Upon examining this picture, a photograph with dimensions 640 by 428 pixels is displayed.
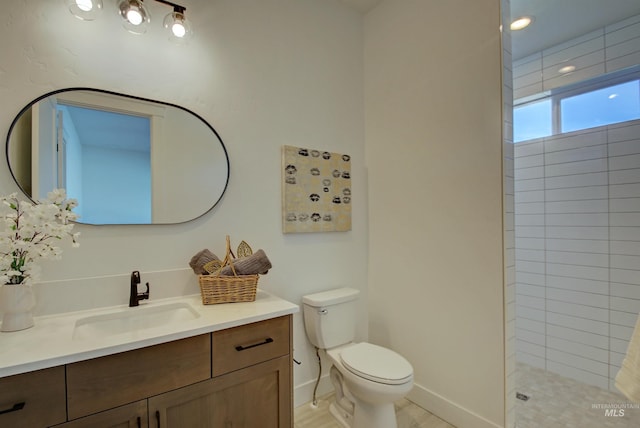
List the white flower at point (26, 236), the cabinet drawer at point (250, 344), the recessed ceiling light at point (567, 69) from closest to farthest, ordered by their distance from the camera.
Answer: the white flower at point (26, 236) < the cabinet drawer at point (250, 344) < the recessed ceiling light at point (567, 69)

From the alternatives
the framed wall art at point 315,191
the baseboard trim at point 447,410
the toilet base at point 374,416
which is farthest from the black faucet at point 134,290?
the baseboard trim at point 447,410

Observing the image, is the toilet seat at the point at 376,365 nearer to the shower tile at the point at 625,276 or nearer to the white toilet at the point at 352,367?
the white toilet at the point at 352,367

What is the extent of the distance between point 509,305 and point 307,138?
5.24ft

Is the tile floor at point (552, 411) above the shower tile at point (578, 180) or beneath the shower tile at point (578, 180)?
beneath

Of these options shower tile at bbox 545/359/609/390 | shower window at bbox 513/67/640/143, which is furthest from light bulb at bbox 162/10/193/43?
shower tile at bbox 545/359/609/390

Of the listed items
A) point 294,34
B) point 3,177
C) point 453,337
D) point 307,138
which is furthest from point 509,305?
point 3,177

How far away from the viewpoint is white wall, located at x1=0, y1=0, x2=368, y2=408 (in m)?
1.30

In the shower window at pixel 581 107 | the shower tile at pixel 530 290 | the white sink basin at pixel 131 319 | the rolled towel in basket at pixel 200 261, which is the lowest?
the shower tile at pixel 530 290

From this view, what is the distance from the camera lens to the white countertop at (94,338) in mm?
881

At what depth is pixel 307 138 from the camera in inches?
82.1

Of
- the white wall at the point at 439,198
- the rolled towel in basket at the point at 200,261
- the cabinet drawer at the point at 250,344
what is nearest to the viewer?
the cabinet drawer at the point at 250,344

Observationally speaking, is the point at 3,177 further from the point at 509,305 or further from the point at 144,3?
the point at 509,305

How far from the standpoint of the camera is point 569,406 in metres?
1.98

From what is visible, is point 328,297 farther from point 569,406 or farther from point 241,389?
point 569,406
